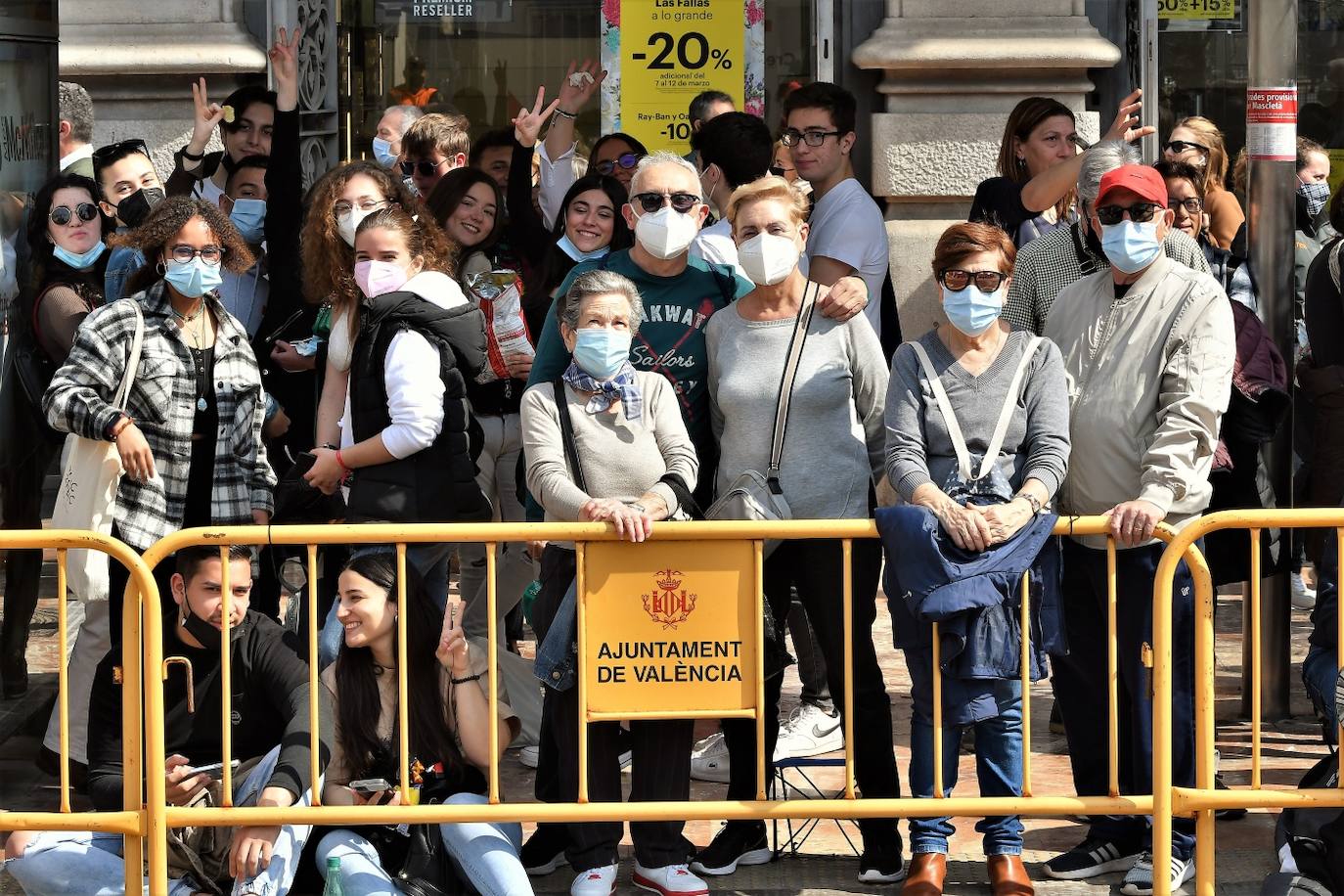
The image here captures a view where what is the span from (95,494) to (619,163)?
8.75ft

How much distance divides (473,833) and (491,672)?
44 cm

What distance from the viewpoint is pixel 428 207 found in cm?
725

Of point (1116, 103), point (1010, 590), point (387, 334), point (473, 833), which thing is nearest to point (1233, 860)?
point (1010, 590)

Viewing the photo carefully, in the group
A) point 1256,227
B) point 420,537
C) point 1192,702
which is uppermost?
point 1256,227

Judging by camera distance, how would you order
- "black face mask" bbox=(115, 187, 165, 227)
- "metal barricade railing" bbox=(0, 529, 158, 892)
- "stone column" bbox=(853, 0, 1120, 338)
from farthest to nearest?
"stone column" bbox=(853, 0, 1120, 338) → "black face mask" bbox=(115, 187, 165, 227) → "metal barricade railing" bbox=(0, 529, 158, 892)

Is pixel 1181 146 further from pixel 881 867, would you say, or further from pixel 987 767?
pixel 881 867

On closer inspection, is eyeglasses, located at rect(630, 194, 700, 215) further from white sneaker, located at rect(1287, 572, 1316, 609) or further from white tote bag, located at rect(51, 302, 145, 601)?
white sneaker, located at rect(1287, 572, 1316, 609)

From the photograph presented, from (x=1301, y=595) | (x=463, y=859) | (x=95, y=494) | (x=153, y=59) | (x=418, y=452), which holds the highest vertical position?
(x=153, y=59)

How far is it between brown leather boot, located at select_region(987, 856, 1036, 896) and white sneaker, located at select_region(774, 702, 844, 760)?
1293mm

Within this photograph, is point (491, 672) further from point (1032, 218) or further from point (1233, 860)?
point (1032, 218)

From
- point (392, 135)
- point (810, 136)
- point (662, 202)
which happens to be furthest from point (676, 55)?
point (662, 202)

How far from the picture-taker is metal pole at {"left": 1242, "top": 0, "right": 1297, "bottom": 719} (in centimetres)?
721

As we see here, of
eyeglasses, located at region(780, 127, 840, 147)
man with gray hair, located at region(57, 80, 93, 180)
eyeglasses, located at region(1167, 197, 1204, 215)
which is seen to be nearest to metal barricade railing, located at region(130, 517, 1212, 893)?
eyeglasses, located at region(1167, 197, 1204, 215)

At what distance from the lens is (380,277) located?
6320mm
